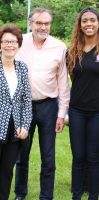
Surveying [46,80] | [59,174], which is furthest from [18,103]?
[59,174]

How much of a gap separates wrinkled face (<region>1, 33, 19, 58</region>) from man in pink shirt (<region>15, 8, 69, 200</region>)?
0.44m

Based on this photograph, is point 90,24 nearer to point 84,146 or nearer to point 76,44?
point 76,44

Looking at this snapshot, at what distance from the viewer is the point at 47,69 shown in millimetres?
4793

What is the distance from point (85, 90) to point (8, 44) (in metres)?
0.86

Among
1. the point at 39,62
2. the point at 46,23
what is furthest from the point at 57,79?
the point at 46,23

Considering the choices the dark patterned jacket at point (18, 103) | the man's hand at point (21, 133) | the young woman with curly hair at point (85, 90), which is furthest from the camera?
the young woman with curly hair at point (85, 90)

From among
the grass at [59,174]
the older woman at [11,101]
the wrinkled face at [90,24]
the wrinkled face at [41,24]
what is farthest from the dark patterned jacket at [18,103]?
the grass at [59,174]

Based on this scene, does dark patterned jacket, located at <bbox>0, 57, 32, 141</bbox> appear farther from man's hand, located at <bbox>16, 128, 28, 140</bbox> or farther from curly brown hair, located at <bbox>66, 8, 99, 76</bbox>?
curly brown hair, located at <bbox>66, 8, 99, 76</bbox>

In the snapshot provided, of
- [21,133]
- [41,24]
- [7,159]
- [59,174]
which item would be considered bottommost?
[59,174]

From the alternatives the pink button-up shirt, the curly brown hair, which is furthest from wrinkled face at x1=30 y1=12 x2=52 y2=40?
the curly brown hair

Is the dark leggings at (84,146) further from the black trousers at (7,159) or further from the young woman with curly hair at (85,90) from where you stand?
the black trousers at (7,159)

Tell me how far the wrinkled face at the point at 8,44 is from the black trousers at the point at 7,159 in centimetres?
60

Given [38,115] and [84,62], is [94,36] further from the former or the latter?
[38,115]

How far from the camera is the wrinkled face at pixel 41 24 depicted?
468 centimetres
